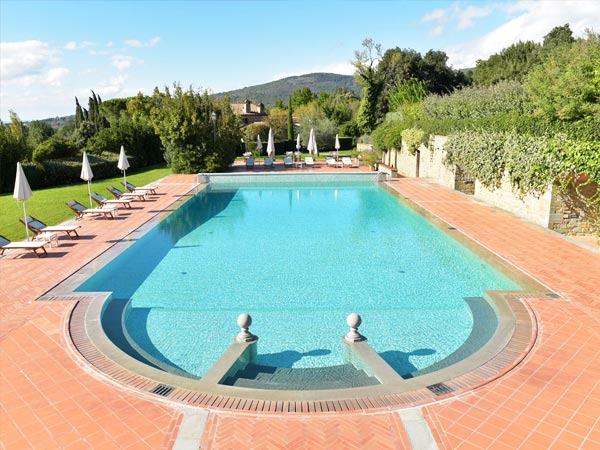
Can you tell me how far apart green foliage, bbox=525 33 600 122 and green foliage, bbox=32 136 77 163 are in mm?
24959

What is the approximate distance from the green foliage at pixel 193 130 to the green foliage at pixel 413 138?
11.3 m

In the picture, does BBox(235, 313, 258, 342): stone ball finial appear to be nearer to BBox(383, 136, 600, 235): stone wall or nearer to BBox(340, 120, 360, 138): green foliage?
BBox(383, 136, 600, 235): stone wall

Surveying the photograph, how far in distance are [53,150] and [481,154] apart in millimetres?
23158

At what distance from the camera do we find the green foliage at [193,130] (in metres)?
26.0

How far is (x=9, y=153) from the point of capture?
2214 centimetres

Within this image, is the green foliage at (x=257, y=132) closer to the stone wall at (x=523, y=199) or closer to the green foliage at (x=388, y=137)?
the green foliage at (x=388, y=137)

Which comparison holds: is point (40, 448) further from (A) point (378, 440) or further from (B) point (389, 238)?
(B) point (389, 238)

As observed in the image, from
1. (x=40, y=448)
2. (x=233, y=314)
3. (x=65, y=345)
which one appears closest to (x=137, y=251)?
(x=233, y=314)

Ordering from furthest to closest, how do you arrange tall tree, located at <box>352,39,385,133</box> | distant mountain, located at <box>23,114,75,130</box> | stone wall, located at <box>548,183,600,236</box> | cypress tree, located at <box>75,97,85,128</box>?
distant mountain, located at <box>23,114,75,130</box> < cypress tree, located at <box>75,97,85,128</box> < tall tree, located at <box>352,39,385,133</box> < stone wall, located at <box>548,183,600,236</box>

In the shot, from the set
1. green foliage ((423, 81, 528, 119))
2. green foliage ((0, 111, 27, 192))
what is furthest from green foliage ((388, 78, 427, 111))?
green foliage ((0, 111, 27, 192))

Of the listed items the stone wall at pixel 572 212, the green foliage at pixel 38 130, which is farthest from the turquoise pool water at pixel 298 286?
→ the green foliage at pixel 38 130

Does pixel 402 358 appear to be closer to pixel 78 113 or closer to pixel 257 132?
pixel 257 132

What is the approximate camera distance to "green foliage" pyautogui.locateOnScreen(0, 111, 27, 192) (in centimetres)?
2184

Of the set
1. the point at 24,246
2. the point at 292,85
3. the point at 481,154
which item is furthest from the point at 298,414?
the point at 292,85
